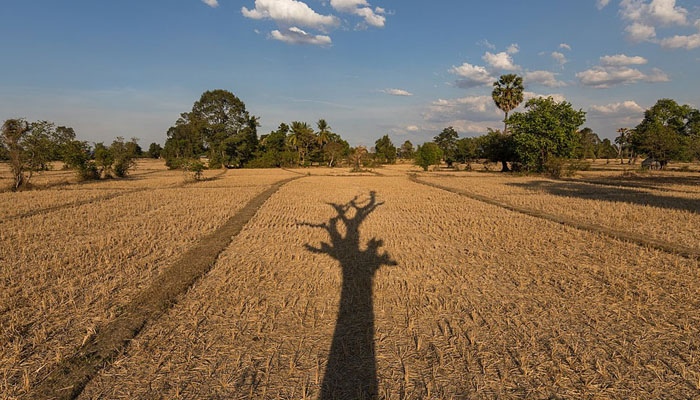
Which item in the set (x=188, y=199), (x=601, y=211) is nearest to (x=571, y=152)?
(x=601, y=211)

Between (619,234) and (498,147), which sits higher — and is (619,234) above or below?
below

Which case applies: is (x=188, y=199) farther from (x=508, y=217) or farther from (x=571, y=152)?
(x=571, y=152)

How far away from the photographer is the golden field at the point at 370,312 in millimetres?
3621

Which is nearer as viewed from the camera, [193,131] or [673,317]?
[673,317]

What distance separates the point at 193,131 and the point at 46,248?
47203 millimetres

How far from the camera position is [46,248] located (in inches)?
348

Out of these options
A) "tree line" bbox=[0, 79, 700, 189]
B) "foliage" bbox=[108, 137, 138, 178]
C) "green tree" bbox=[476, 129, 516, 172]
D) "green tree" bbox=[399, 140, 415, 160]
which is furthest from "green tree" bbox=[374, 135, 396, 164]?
"foliage" bbox=[108, 137, 138, 178]

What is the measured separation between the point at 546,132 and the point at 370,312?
3864 cm

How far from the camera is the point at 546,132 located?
35.9 metres

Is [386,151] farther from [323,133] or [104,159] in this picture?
[104,159]

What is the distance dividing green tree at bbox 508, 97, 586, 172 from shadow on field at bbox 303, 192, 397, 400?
34086 mm

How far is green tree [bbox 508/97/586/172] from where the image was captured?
1399 inches

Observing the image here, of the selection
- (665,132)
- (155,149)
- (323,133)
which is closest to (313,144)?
(323,133)

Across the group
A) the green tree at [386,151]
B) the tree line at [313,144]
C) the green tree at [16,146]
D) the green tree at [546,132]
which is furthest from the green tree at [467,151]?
the green tree at [16,146]
